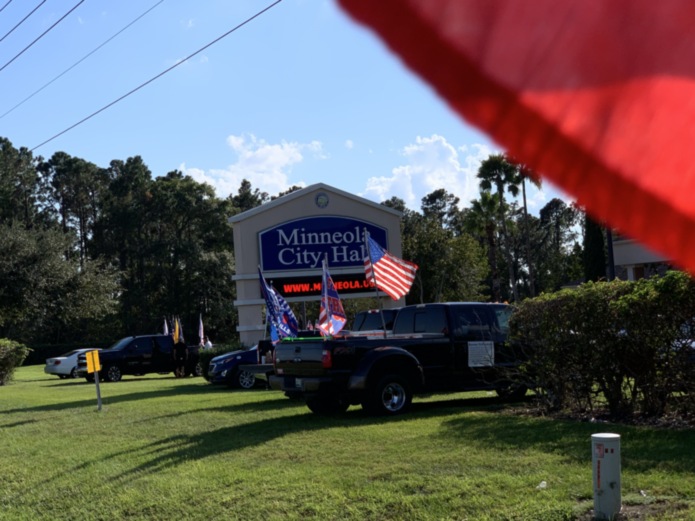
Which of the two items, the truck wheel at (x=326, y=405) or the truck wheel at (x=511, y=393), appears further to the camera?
the truck wheel at (x=511, y=393)

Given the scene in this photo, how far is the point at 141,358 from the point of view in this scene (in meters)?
30.4

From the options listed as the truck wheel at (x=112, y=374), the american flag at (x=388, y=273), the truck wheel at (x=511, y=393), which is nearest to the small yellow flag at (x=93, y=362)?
the american flag at (x=388, y=273)

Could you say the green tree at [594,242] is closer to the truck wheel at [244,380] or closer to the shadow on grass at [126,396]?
the shadow on grass at [126,396]

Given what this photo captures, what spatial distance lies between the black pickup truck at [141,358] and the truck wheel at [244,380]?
849 cm

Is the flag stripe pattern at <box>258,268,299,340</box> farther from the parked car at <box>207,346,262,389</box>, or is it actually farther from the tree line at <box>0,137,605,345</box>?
the tree line at <box>0,137,605,345</box>

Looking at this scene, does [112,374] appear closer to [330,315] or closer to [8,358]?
[8,358]

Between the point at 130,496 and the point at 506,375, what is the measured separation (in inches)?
256

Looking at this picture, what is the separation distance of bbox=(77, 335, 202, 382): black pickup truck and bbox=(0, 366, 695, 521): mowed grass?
16423 millimetres

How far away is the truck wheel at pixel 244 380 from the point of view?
21094 millimetres

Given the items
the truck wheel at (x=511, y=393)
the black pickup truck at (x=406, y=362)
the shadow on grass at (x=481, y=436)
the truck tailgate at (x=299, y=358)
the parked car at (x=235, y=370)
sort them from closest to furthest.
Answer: the shadow on grass at (x=481, y=436), the black pickup truck at (x=406, y=362), the truck tailgate at (x=299, y=358), the truck wheel at (x=511, y=393), the parked car at (x=235, y=370)

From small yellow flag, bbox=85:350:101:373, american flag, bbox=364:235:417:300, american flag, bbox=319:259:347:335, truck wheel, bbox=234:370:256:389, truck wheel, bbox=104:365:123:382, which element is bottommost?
truck wheel, bbox=104:365:123:382

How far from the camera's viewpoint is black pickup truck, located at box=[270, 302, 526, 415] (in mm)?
12414

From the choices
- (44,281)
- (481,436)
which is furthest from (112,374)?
(481,436)

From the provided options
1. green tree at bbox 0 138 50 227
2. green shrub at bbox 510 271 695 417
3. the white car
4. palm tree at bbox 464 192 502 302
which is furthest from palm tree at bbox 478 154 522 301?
green tree at bbox 0 138 50 227
